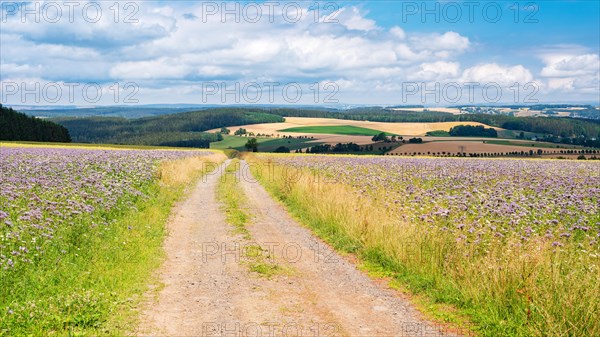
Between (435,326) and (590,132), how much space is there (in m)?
173

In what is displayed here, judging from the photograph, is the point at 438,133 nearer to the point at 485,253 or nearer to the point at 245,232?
the point at 245,232

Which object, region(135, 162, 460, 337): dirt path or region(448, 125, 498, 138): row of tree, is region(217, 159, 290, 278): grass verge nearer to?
region(135, 162, 460, 337): dirt path

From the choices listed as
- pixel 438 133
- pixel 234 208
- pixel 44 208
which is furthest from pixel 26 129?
pixel 44 208

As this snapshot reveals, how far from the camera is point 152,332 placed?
727cm

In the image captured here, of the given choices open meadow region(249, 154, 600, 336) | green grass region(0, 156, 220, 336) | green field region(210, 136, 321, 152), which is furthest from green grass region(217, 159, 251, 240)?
green field region(210, 136, 321, 152)

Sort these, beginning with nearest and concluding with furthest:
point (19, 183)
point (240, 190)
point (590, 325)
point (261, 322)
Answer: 1. point (590, 325)
2. point (261, 322)
3. point (19, 183)
4. point (240, 190)

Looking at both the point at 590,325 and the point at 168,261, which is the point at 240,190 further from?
the point at 590,325

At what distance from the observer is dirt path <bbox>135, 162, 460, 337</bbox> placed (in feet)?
24.8

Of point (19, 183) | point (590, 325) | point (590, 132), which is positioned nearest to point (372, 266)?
point (590, 325)

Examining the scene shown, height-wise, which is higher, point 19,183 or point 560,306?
point 19,183

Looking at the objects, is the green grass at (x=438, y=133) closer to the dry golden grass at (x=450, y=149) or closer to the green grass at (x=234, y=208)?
the dry golden grass at (x=450, y=149)

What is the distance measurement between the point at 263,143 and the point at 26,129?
6222cm

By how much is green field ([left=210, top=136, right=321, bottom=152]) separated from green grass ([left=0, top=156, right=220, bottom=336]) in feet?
336

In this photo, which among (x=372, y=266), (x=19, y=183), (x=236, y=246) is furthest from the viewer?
(x=19, y=183)
